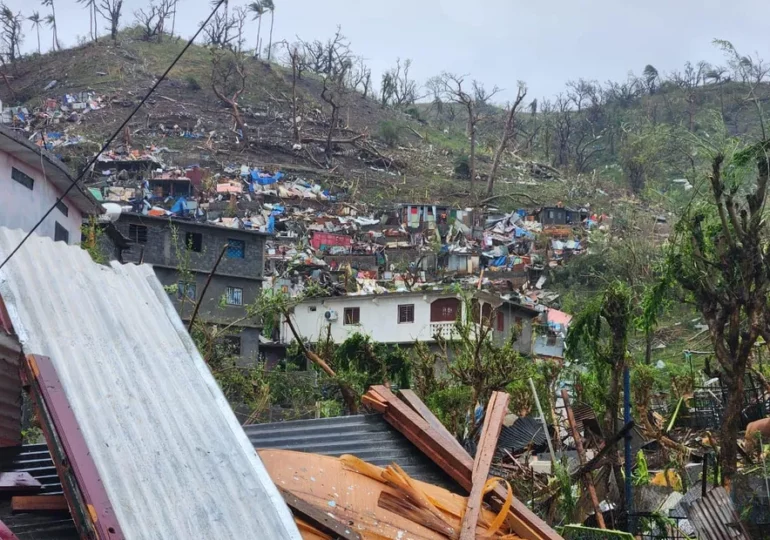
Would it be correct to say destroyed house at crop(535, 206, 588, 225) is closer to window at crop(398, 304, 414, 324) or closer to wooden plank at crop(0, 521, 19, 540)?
window at crop(398, 304, 414, 324)

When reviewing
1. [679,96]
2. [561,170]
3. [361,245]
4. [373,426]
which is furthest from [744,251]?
[679,96]

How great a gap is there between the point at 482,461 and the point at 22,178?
8.97m

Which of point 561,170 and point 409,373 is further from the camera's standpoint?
point 561,170

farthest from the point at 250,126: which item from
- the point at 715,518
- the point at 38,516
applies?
the point at 38,516

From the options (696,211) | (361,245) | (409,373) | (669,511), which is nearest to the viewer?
(669,511)

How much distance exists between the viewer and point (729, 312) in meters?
7.30

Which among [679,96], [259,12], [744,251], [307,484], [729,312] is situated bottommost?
[307,484]

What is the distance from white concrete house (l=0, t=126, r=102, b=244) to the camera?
10805mm

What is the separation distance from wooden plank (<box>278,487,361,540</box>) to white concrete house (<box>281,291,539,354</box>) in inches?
830

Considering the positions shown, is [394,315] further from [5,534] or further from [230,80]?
[230,80]

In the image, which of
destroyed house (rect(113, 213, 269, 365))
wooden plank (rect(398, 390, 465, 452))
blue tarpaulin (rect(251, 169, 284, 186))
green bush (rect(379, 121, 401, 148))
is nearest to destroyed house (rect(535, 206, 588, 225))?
blue tarpaulin (rect(251, 169, 284, 186))

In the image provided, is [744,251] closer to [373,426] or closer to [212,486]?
[373,426]

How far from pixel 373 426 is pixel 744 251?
3.94m

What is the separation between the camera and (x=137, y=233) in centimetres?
2550
